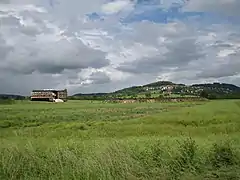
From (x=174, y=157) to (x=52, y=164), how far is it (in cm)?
476

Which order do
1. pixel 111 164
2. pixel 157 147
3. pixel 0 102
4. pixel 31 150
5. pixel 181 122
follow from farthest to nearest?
1. pixel 0 102
2. pixel 181 122
3. pixel 157 147
4. pixel 31 150
5. pixel 111 164

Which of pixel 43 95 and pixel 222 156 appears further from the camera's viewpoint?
pixel 43 95

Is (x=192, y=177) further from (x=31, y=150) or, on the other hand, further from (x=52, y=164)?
(x=31, y=150)

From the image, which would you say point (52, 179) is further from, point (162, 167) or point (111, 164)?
point (162, 167)

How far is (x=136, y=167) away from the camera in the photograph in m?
13.0

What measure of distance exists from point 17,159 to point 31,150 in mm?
1060

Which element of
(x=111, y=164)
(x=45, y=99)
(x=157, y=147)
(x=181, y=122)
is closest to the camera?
(x=111, y=164)

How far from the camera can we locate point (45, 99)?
558 feet

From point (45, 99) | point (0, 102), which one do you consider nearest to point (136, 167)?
point (0, 102)

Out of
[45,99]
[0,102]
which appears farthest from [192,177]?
[45,99]

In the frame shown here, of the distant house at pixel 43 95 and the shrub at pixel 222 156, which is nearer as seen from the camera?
the shrub at pixel 222 156

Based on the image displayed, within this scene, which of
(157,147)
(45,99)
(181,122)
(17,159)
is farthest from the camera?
(45,99)

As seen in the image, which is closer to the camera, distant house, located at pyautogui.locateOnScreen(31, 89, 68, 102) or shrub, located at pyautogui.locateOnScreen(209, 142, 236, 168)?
shrub, located at pyautogui.locateOnScreen(209, 142, 236, 168)

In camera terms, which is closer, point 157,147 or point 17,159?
point 17,159
